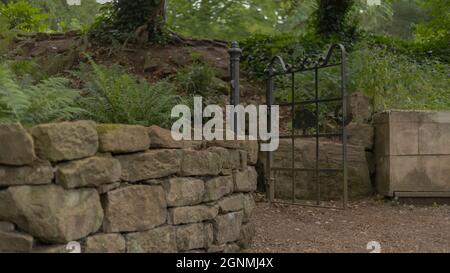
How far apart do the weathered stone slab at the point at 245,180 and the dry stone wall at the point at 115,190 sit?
3cm

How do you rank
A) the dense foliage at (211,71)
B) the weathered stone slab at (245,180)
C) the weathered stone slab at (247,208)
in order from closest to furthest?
the dense foliage at (211,71) → the weathered stone slab at (245,180) → the weathered stone slab at (247,208)

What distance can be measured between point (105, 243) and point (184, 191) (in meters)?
0.83

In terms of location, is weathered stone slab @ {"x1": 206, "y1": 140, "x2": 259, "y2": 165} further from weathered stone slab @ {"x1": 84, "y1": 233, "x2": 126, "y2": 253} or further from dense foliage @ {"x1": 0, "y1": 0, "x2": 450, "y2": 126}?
weathered stone slab @ {"x1": 84, "y1": 233, "x2": 126, "y2": 253}

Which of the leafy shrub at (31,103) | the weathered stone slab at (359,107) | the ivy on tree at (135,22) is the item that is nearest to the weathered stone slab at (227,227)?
the leafy shrub at (31,103)

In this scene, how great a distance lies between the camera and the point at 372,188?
8422mm

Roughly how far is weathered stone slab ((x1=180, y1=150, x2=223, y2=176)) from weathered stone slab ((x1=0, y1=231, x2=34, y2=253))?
1.34 meters

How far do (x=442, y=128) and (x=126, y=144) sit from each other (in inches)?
216

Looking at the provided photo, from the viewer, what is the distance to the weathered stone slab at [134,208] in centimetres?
382

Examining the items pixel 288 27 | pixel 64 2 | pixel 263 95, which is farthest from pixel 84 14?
pixel 263 95

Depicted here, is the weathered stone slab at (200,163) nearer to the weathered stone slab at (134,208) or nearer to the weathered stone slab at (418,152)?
the weathered stone slab at (134,208)

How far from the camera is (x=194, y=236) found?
4.52 meters

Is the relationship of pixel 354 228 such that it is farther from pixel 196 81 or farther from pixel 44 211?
pixel 44 211

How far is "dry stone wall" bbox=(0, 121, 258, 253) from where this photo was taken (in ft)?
11.1

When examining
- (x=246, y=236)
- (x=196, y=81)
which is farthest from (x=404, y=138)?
(x=246, y=236)
